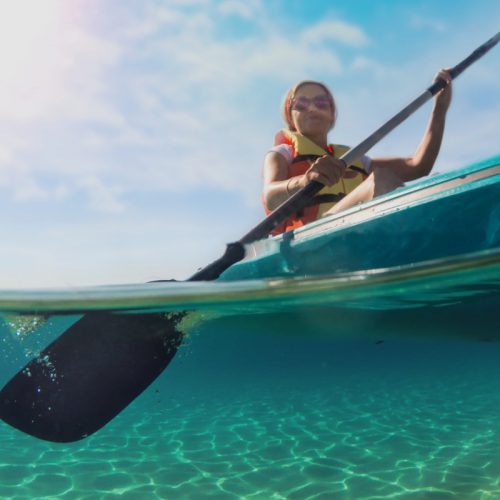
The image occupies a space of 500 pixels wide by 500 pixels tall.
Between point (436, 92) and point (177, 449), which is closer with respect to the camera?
point (177, 449)

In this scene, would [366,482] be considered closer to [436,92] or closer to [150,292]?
[150,292]

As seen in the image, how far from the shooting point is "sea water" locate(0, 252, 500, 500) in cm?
300

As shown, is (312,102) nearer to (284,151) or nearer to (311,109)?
(311,109)

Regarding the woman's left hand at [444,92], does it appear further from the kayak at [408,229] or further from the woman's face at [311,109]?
the kayak at [408,229]

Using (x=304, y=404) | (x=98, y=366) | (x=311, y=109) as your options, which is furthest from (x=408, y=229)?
(x=98, y=366)

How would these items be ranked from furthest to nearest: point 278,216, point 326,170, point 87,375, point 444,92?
point 444,92 → point 278,216 → point 326,170 → point 87,375

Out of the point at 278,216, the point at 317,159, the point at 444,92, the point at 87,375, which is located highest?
the point at 444,92

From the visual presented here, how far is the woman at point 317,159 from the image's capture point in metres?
4.02

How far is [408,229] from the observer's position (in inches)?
112

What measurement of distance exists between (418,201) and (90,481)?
2.57 m

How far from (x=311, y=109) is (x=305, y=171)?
718 millimetres

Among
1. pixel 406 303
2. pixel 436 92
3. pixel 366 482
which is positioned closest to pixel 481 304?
pixel 406 303

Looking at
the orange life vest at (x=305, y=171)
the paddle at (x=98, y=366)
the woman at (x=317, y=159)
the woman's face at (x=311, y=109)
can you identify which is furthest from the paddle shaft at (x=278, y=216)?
the woman's face at (x=311, y=109)

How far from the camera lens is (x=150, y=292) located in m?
3.73
